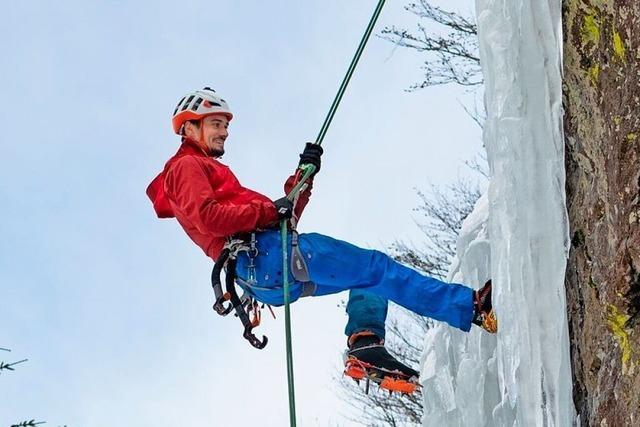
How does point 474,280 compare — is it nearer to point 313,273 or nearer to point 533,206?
point 313,273

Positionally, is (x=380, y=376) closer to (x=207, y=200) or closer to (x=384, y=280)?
(x=384, y=280)

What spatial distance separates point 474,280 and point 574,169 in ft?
6.62

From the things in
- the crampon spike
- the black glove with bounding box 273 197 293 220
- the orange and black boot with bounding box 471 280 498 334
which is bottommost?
the crampon spike

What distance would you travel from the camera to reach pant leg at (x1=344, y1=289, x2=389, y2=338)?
5.45m

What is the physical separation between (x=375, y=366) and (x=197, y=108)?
147cm

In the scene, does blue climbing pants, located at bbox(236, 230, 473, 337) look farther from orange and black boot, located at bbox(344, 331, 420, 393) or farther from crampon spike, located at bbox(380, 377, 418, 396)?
crampon spike, located at bbox(380, 377, 418, 396)

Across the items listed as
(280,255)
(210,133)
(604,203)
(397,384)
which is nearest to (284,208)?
(280,255)

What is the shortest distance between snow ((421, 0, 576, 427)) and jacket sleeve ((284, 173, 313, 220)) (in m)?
1.17

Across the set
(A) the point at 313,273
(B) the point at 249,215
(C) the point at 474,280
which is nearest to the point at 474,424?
(C) the point at 474,280

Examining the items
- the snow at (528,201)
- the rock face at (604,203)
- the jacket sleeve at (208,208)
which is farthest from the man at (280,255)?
the rock face at (604,203)

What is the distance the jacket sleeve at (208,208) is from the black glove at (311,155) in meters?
0.26

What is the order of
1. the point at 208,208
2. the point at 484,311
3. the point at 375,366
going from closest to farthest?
1. the point at 484,311
2. the point at 208,208
3. the point at 375,366

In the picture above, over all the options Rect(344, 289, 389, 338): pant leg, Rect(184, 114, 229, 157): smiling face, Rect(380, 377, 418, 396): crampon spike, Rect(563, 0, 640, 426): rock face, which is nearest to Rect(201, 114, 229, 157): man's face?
Rect(184, 114, 229, 157): smiling face

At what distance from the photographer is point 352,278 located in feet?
15.8
